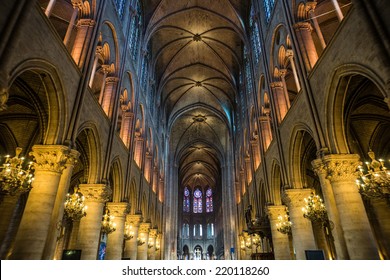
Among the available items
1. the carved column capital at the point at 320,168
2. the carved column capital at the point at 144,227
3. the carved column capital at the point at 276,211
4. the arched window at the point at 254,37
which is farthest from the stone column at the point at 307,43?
the carved column capital at the point at 144,227

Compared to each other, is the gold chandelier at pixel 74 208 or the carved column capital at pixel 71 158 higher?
the carved column capital at pixel 71 158

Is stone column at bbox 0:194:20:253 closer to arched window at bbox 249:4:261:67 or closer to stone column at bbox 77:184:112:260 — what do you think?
stone column at bbox 77:184:112:260

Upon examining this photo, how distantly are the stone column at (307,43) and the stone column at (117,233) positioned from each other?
36.8 ft

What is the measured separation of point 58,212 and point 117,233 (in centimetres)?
667

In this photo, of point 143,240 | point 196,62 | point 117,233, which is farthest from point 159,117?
point 117,233

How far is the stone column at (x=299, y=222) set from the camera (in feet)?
37.0

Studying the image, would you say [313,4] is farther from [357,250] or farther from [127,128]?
[127,128]

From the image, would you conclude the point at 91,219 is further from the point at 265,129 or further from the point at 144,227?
the point at 265,129

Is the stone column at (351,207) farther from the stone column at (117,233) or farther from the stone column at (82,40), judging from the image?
the stone column at (117,233)

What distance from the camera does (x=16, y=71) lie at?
6.15 meters

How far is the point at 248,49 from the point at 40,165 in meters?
17.1

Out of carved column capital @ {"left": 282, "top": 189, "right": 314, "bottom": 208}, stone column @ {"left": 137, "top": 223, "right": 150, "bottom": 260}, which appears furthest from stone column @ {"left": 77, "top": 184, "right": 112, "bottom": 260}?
stone column @ {"left": 137, "top": 223, "right": 150, "bottom": 260}

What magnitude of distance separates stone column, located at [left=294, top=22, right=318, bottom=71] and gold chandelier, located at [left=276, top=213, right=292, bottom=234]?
7.61m

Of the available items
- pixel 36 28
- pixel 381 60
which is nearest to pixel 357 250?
pixel 381 60
